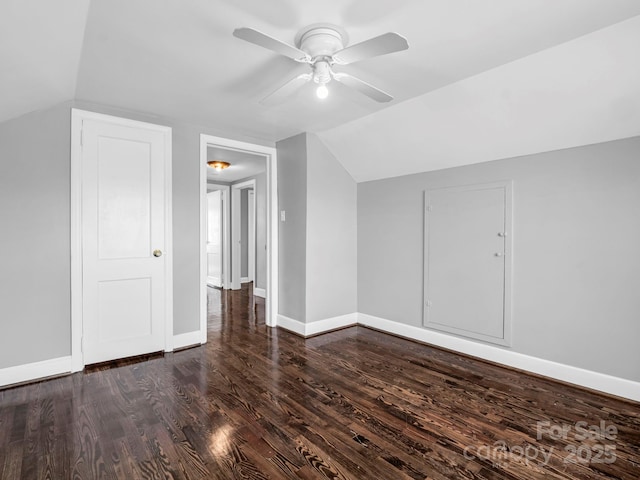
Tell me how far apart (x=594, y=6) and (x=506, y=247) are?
1.85 meters

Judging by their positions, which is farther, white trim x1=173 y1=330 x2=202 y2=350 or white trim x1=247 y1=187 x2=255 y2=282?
white trim x1=247 y1=187 x2=255 y2=282

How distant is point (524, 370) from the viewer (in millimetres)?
2943

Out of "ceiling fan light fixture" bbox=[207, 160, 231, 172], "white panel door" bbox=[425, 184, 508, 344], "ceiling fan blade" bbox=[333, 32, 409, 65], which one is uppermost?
"ceiling fan light fixture" bbox=[207, 160, 231, 172]

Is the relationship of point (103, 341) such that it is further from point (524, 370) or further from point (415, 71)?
point (524, 370)

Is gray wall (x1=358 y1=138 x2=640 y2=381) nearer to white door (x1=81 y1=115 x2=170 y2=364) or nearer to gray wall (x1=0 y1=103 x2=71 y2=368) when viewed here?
white door (x1=81 y1=115 x2=170 y2=364)

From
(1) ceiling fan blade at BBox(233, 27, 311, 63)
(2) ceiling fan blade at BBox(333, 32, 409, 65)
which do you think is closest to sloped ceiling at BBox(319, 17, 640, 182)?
(2) ceiling fan blade at BBox(333, 32, 409, 65)

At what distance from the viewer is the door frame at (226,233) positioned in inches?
282

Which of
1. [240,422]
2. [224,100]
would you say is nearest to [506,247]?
[240,422]

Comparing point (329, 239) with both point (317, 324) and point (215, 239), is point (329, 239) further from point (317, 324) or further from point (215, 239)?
point (215, 239)

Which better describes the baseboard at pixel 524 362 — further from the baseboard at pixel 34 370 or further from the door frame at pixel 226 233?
Answer: the door frame at pixel 226 233

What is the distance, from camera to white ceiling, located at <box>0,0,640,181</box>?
1774mm

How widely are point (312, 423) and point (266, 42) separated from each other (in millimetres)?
2189

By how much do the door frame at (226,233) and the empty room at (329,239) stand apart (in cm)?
306

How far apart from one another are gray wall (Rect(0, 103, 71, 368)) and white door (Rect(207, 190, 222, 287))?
4437 millimetres
